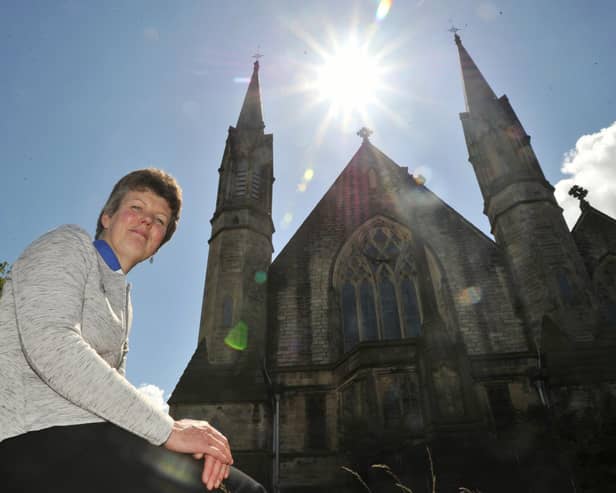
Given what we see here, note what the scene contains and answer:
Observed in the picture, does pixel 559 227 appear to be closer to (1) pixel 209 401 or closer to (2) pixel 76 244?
(1) pixel 209 401

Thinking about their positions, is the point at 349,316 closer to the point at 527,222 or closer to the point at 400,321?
the point at 400,321

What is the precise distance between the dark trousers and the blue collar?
0.59 m

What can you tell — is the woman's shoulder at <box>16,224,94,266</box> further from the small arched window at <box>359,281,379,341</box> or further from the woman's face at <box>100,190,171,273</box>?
the small arched window at <box>359,281,379,341</box>

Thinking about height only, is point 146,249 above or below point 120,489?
above

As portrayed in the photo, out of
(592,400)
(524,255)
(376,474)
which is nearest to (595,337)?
(592,400)

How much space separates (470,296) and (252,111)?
10.9 meters

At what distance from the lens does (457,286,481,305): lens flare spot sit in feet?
36.5

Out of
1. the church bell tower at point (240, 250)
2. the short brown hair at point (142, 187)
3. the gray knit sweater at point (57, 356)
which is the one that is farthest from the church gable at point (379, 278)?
the gray knit sweater at point (57, 356)

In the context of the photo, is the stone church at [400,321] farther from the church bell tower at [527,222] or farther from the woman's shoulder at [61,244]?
the woman's shoulder at [61,244]

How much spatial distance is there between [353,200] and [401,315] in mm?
4506

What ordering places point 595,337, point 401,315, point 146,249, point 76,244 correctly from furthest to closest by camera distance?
1. point 401,315
2. point 595,337
3. point 146,249
4. point 76,244

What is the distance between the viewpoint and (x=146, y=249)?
1.74 meters

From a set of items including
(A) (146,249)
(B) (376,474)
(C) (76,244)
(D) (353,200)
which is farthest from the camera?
(D) (353,200)

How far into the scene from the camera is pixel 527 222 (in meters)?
11.4
